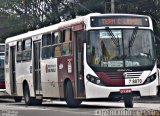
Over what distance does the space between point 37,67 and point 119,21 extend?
563 cm

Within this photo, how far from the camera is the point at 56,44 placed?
67.1 feet

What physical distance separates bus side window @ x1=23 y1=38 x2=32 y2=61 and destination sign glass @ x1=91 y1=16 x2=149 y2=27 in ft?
19.6

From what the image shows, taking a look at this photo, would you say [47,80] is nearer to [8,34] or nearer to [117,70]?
[117,70]

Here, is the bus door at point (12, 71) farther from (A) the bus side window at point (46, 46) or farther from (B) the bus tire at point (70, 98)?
(B) the bus tire at point (70, 98)

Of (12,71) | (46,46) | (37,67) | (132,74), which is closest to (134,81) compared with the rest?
(132,74)

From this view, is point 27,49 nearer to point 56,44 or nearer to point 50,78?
point 50,78

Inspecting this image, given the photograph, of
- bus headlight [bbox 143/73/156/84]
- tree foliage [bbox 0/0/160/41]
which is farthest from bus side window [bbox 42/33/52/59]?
tree foliage [bbox 0/0/160/41]

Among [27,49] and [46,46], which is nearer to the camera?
[46,46]

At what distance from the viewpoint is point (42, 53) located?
864 inches

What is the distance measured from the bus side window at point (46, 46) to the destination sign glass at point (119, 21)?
3503 mm

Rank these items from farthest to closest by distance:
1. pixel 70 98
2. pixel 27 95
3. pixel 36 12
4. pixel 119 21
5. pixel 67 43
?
1. pixel 36 12
2. pixel 27 95
3. pixel 67 43
4. pixel 70 98
5. pixel 119 21

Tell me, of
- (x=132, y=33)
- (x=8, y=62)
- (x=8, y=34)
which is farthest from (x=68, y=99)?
(x=8, y=34)

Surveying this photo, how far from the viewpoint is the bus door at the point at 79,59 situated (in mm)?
18234

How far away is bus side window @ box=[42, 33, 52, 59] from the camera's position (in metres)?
21.2
